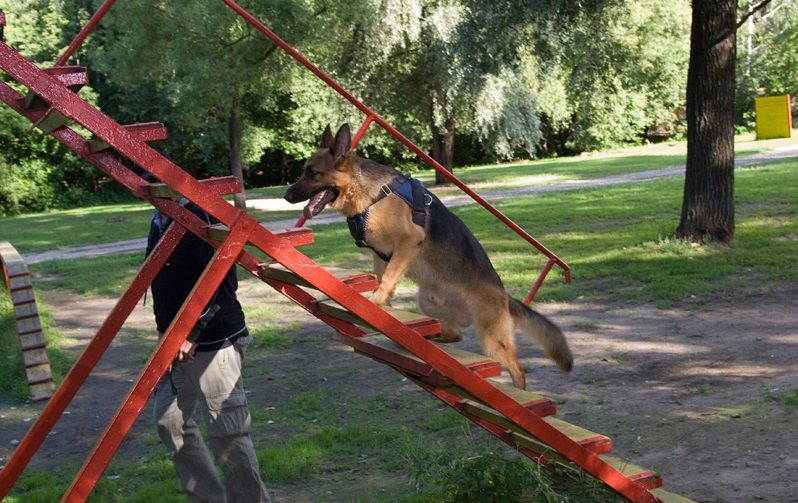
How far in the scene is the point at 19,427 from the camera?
24.6 feet

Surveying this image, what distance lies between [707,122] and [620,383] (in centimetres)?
608

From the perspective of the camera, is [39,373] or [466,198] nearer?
[39,373]

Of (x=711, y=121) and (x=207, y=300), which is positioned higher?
(x=711, y=121)

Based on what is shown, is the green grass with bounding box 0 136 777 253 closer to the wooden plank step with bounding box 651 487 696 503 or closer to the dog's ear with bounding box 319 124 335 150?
the dog's ear with bounding box 319 124 335 150

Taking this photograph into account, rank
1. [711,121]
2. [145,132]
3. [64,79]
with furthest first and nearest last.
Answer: [711,121] < [64,79] < [145,132]

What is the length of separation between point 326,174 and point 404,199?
0.54m

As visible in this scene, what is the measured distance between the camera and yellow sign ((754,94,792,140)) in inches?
1385

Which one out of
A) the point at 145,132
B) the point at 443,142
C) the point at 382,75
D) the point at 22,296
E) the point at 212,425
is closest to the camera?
the point at 145,132

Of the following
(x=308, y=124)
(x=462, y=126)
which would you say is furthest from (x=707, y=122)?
(x=308, y=124)

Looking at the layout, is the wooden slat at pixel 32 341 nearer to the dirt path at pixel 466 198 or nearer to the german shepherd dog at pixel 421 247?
the german shepherd dog at pixel 421 247

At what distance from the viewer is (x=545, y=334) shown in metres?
6.27

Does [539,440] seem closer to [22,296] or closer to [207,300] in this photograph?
[207,300]

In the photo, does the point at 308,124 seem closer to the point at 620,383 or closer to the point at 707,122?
the point at 707,122

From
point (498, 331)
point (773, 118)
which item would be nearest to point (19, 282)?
point (498, 331)
